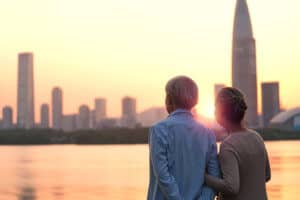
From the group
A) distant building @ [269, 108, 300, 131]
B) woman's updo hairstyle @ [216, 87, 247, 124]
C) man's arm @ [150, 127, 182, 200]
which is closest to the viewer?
man's arm @ [150, 127, 182, 200]

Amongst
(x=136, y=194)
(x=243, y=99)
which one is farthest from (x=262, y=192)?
(x=136, y=194)

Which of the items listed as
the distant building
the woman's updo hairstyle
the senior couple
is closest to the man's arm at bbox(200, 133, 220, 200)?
the senior couple

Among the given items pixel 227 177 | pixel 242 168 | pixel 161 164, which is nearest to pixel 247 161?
pixel 242 168

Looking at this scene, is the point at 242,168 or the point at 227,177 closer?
the point at 227,177

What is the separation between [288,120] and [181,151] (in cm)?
17447

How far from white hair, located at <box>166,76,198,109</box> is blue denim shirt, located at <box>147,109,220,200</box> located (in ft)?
0.16

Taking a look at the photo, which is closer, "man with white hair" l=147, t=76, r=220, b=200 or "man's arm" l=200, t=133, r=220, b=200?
"man with white hair" l=147, t=76, r=220, b=200

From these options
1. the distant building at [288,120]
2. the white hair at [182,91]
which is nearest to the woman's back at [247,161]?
the white hair at [182,91]

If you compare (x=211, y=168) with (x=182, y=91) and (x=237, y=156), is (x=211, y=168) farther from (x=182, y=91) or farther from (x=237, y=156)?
(x=182, y=91)

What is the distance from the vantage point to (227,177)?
364cm

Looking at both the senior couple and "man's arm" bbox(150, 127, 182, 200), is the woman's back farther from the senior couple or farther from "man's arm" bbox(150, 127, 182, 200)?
"man's arm" bbox(150, 127, 182, 200)

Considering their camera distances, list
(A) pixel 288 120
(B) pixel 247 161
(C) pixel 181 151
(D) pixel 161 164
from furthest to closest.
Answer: (A) pixel 288 120 → (B) pixel 247 161 → (C) pixel 181 151 → (D) pixel 161 164

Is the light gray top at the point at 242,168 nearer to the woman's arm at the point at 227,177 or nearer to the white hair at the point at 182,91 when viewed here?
the woman's arm at the point at 227,177

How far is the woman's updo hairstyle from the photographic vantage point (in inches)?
150
